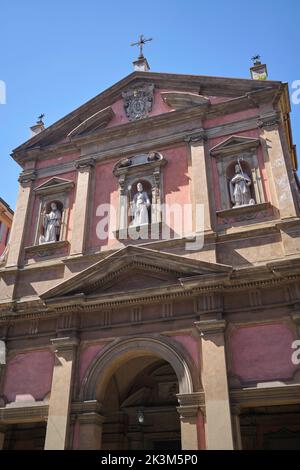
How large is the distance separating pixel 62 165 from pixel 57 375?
6838mm

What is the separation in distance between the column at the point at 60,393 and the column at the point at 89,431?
1.12 feet

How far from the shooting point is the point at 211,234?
1112 centimetres

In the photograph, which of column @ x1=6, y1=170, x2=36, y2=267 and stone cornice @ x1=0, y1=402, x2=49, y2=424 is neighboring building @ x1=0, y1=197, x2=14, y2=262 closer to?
column @ x1=6, y1=170, x2=36, y2=267

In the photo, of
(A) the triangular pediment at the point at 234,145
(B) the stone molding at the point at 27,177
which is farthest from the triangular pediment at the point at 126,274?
(B) the stone molding at the point at 27,177

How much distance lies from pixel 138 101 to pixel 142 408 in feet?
30.6

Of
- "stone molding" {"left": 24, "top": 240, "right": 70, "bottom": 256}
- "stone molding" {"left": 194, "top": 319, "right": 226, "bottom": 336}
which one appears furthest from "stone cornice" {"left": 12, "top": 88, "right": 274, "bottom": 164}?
"stone molding" {"left": 194, "top": 319, "right": 226, "bottom": 336}

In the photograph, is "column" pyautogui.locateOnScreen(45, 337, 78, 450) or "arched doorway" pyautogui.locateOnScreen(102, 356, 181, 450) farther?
"arched doorway" pyautogui.locateOnScreen(102, 356, 181, 450)

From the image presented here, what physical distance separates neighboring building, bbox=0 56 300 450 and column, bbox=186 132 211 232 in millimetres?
37

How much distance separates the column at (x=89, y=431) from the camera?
31.9 ft

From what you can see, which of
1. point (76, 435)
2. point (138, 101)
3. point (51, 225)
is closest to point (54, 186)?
point (51, 225)

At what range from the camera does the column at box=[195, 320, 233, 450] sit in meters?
8.75

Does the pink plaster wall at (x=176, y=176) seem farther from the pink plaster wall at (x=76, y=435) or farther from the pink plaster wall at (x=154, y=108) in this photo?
the pink plaster wall at (x=76, y=435)

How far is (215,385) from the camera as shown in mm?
9234
